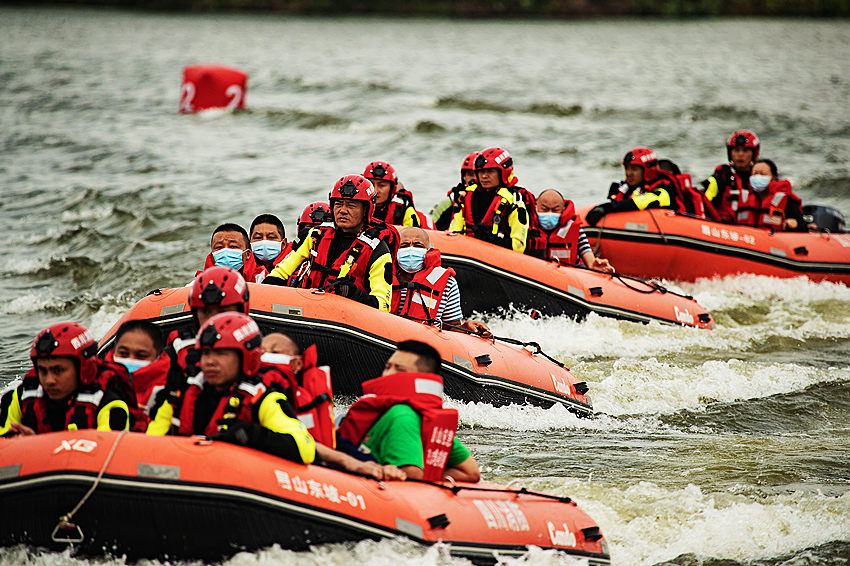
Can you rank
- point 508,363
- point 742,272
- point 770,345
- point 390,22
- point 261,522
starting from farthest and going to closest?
point 390,22 < point 742,272 < point 770,345 < point 508,363 < point 261,522

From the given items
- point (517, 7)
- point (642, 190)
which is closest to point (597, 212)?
point (642, 190)

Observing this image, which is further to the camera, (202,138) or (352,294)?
(202,138)

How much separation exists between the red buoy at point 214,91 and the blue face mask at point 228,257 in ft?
56.4

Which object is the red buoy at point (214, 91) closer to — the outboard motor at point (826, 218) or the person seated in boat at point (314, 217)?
the outboard motor at point (826, 218)

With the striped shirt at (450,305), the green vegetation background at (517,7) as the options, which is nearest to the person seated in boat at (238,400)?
the striped shirt at (450,305)

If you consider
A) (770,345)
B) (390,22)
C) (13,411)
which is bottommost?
(770,345)

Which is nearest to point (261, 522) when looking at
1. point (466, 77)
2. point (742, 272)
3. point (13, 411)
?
point (13, 411)

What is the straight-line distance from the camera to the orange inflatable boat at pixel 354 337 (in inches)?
253

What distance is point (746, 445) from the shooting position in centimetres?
667

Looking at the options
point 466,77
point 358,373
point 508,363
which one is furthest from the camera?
point 466,77

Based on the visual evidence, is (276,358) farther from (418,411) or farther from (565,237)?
(565,237)

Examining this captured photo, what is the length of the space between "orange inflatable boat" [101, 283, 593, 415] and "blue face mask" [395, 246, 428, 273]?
552mm

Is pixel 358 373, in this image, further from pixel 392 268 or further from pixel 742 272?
pixel 742 272

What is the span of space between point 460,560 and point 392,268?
2848mm
